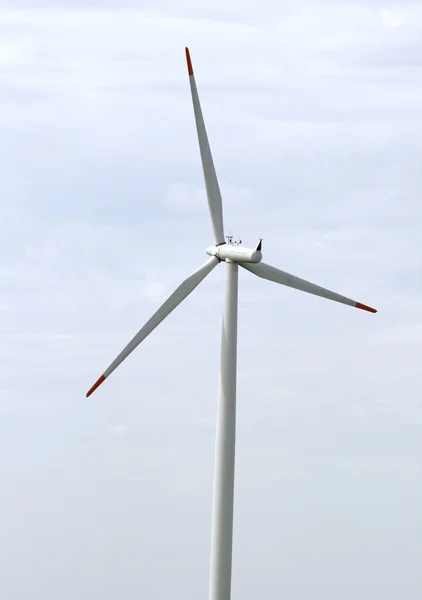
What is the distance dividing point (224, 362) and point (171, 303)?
12.8 feet

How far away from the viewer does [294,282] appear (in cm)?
5712

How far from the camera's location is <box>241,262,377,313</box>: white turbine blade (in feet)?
182

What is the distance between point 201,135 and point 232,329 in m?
9.40

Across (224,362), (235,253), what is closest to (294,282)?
(235,253)

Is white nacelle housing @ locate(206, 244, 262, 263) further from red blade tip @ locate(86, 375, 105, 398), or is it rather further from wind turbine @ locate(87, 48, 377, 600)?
red blade tip @ locate(86, 375, 105, 398)

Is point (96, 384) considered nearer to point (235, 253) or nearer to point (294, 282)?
point (235, 253)

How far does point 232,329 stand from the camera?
54500 mm

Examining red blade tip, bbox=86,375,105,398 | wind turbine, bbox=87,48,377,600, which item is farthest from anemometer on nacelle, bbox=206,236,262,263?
Answer: red blade tip, bbox=86,375,105,398

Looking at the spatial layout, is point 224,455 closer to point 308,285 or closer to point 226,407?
point 226,407

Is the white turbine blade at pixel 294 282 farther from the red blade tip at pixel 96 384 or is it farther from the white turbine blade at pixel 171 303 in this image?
the red blade tip at pixel 96 384

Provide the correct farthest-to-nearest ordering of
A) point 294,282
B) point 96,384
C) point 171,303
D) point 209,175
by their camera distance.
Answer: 1. point 294,282
2. point 209,175
3. point 171,303
4. point 96,384

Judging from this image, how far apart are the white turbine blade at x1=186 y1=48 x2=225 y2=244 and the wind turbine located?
5cm

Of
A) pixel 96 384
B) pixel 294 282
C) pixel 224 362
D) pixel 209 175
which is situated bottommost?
pixel 96 384

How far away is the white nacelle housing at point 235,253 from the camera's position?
53.4 meters
